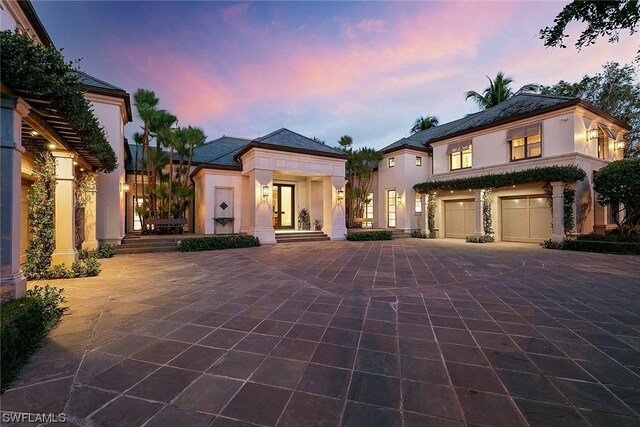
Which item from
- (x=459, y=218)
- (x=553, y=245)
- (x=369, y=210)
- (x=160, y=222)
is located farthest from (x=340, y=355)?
(x=369, y=210)

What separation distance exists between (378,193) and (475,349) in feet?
53.5

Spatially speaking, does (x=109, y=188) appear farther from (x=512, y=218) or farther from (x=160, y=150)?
(x=512, y=218)

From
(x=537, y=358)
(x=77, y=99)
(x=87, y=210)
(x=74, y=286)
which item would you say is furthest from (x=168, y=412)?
(x=87, y=210)

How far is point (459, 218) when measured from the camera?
51.1 feet

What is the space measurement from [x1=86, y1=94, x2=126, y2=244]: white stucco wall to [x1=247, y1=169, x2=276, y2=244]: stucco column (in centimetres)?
479

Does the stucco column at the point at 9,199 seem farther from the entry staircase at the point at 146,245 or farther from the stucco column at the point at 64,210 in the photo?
the entry staircase at the point at 146,245

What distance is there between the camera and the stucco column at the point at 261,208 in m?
11.8

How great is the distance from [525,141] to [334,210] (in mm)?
9792

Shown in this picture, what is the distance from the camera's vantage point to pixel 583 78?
18.4 metres

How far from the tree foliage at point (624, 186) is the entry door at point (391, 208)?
30.1ft

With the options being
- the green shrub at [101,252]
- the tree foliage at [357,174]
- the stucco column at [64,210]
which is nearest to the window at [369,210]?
the tree foliage at [357,174]

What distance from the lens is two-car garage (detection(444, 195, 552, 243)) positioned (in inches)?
498

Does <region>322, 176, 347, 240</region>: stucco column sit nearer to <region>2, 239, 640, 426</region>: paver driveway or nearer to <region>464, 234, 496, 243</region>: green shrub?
<region>464, 234, 496, 243</region>: green shrub

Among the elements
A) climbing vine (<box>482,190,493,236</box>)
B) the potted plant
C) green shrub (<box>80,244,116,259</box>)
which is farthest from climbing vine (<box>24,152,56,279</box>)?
climbing vine (<box>482,190,493,236</box>)
